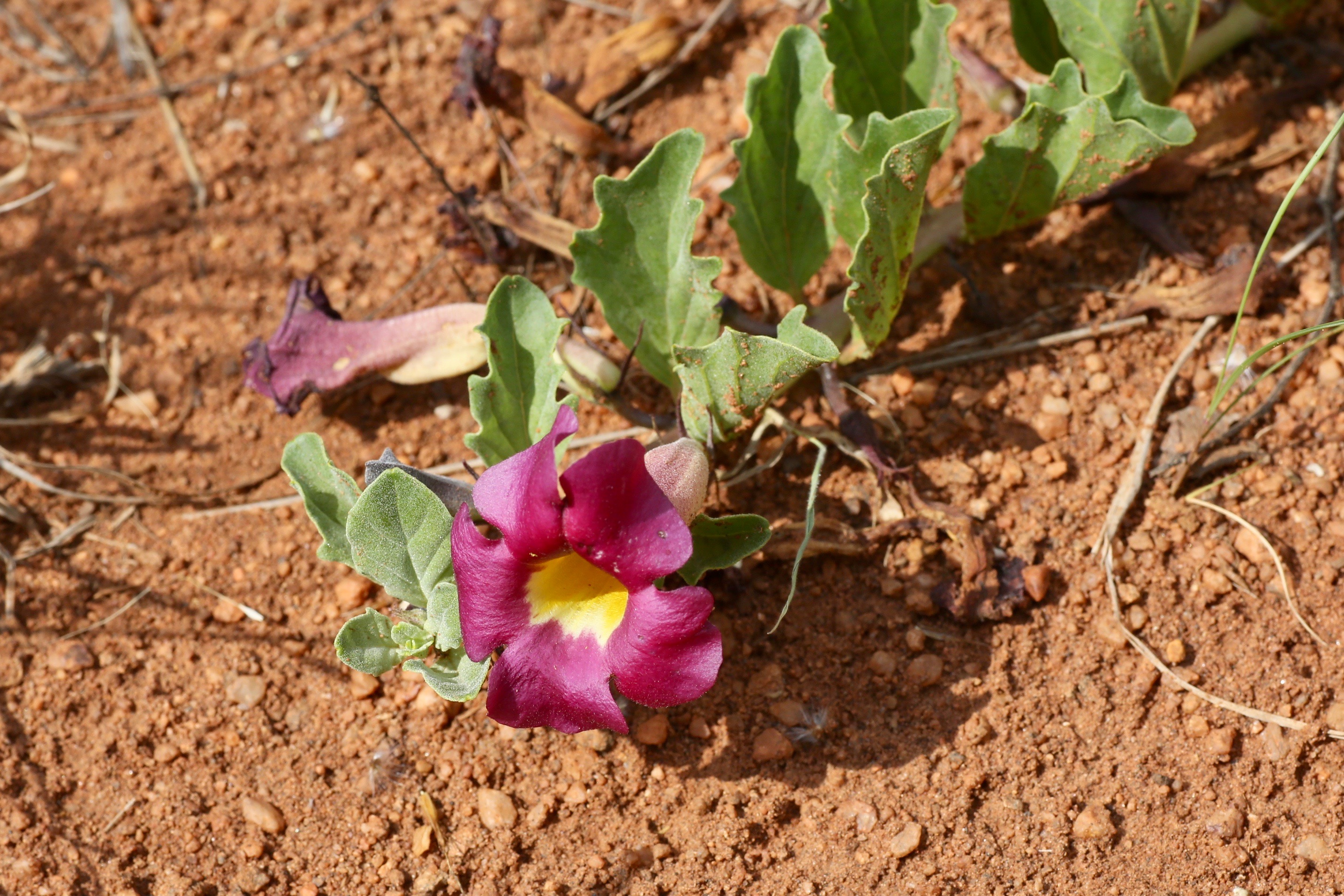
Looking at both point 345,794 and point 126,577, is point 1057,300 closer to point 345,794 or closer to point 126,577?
point 345,794

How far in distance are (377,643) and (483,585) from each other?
353 mm

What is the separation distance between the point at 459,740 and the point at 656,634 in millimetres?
779

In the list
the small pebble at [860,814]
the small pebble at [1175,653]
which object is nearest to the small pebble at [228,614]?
the small pebble at [860,814]

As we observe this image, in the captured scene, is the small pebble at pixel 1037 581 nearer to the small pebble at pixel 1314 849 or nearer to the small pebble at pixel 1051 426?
the small pebble at pixel 1051 426

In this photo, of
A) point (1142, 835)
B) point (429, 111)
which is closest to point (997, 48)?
point (429, 111)

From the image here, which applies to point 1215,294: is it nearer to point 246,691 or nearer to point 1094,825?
point 1094,825

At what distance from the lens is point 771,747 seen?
246cm

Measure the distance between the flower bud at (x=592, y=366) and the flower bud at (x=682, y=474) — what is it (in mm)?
517

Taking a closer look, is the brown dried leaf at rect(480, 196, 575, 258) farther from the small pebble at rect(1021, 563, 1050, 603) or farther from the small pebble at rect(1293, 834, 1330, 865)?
the small pebble at rect(1293, 834, 1330, 865)

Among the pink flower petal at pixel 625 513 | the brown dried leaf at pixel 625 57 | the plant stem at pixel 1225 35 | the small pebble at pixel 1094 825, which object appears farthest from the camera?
the brown dried leaf at pixel 625 57

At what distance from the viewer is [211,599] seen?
9.30 feet

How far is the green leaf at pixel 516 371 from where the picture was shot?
2.48 metres

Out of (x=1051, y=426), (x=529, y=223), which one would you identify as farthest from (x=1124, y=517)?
(x=529, y=223)

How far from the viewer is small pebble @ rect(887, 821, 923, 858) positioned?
7.59 ft
